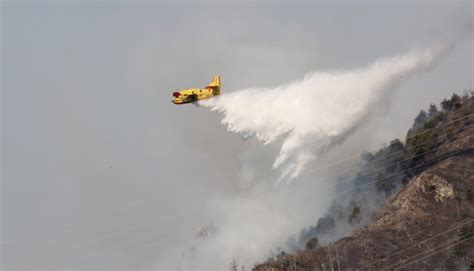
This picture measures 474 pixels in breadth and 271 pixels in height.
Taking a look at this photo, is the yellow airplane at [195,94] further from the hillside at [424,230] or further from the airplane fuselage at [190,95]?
the hillside at [424,230]

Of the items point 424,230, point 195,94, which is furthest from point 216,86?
point 424,230

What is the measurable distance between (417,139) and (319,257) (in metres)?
55.1

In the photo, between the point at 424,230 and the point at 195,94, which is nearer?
the point at 195,94

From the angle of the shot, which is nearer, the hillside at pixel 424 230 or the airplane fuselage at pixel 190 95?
the airplane fuselage at pixel 190 95

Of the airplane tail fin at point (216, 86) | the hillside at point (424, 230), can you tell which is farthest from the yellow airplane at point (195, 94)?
the hillside at point (424, 230)

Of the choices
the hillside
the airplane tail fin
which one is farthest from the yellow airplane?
the hillside

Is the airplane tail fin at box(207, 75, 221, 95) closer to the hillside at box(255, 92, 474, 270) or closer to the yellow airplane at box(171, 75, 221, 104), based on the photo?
the yellow airplane at box(171, 75, 221, 104)

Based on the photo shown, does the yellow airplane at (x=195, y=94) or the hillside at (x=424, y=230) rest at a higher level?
the yellow airplane at (x=195, y=94)

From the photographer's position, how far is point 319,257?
14650 centimetres

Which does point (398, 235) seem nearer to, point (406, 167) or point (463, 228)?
point (463, 228)

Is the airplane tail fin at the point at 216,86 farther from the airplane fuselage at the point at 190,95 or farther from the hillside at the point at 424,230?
the hillside at the point at 424,230

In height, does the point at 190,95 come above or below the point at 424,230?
above

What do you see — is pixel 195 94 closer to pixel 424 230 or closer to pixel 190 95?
pixel 190 95

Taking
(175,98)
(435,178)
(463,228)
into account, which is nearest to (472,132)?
(435,178)
